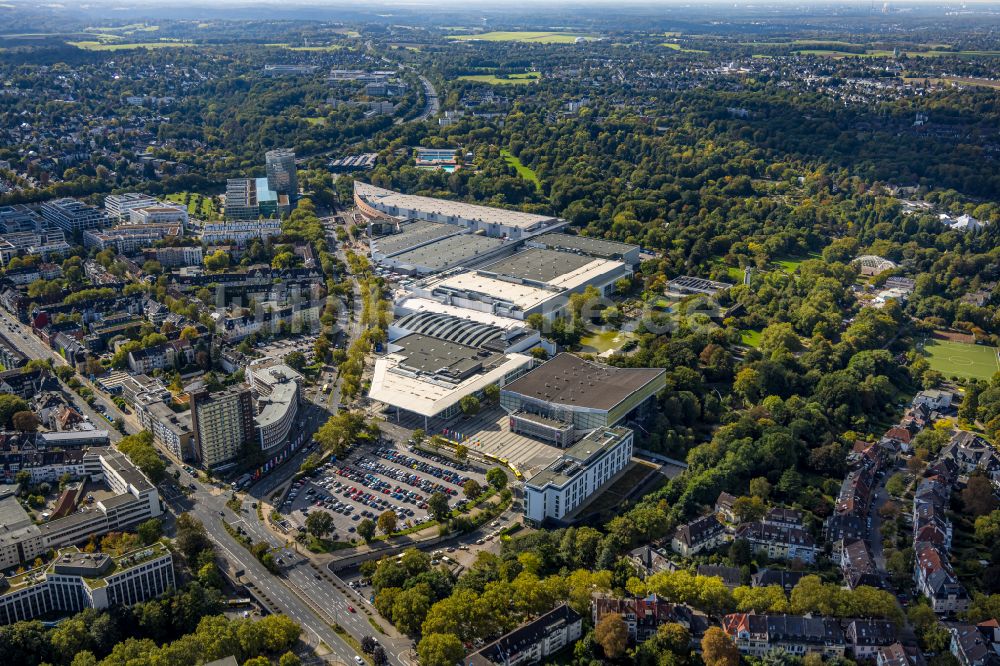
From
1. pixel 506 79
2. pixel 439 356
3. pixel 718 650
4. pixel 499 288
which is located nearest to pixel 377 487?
pixel 439 356

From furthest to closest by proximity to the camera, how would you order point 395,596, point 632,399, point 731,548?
point 632,399
point 731,548
point 395,596

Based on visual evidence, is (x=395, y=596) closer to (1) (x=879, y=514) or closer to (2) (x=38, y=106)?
(1) (x=879, y=514)

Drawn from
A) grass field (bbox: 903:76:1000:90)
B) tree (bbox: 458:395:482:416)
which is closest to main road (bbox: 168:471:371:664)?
tree (bbox: 458:395:482:416)

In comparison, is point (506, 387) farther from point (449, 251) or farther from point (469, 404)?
point (449, 251)

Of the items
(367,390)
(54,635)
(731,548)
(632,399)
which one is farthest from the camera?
(367,390)

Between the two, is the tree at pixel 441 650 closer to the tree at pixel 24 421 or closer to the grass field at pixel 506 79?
the tree at pixel 24 421

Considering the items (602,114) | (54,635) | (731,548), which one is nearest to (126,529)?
(54,635)

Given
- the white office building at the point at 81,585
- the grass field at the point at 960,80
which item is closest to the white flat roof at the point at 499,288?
the white office building at the point at 81,585
